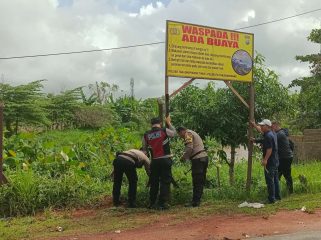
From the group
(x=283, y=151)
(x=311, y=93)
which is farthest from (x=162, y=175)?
(x=311, y=93)

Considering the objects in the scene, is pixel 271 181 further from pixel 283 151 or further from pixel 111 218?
pixel 111 218

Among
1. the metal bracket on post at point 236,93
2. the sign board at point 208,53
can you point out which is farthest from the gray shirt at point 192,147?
the metal bracket on post at point 236,93

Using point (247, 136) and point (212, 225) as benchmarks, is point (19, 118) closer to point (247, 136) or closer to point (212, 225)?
point (247, 136)

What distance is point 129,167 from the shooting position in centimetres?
932

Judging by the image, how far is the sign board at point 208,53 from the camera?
9648 mm

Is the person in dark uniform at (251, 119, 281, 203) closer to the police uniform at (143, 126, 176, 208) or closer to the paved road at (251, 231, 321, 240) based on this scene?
the police uniform at (143, 126, 176, 208)

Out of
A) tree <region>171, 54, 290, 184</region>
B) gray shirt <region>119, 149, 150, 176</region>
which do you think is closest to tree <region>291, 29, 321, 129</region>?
tree <region>171, 54, 290, 184</region>

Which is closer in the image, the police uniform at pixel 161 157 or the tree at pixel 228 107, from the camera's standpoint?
the police uniform at pixel 161 157

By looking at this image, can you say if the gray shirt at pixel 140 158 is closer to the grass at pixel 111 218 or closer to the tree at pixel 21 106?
the grass at pixel 111 218

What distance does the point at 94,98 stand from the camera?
34.3 meters

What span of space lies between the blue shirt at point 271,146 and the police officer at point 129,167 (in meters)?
2.31

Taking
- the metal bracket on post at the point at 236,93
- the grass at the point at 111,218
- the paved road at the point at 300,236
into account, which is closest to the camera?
the paved road at the point at 300,236

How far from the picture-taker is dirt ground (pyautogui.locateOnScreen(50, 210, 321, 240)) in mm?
6887

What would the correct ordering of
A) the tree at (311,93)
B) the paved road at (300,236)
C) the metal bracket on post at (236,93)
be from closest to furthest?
the paved road at (300,236) < the metal bracket on post at (236,93) < the tree at (311,93)
